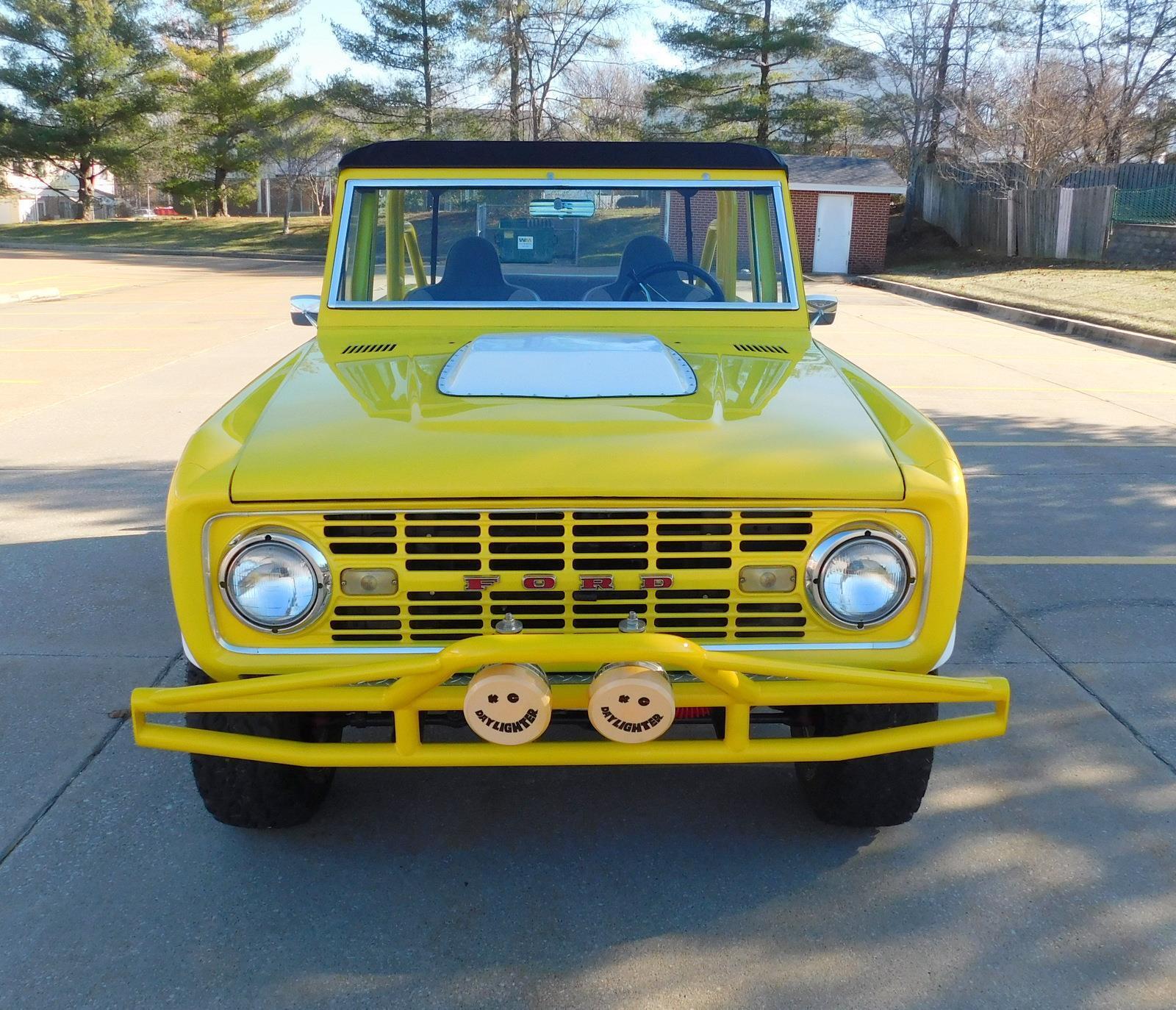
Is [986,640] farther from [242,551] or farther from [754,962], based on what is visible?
[242,551]

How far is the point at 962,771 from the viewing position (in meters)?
3.33

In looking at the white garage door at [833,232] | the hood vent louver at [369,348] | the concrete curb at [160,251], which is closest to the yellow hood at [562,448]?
the hood vent louver at [369,348]

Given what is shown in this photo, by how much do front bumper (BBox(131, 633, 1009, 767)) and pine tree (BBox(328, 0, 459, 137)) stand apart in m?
34.1

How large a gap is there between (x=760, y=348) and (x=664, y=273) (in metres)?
0.62

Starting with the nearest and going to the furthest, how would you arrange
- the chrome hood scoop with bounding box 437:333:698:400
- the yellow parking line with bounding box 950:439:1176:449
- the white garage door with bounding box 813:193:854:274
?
1. the chrome hood scoop with bounding box 437:333:698:400
2. the yellow parking line with bounding box 950:439:1176:449
3. the white garage door with bounding box 813:193:854:274

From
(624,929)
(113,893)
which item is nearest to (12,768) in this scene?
(113,893)

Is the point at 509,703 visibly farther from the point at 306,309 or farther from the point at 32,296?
the point at 32,296

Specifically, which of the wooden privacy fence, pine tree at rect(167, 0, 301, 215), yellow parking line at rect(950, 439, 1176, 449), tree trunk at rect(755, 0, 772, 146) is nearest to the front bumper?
yellow parking line at rect(950, 439, 1176, 449)

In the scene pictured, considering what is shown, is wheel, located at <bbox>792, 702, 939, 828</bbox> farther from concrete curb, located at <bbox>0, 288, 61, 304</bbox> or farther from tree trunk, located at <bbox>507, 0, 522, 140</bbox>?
tree trunk, located at <bbox>507, 0, 522, 140</bbox>

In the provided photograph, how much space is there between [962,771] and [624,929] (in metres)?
1.32

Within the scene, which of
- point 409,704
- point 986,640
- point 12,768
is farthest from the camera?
point 986,640

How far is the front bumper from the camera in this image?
2160 millimetres

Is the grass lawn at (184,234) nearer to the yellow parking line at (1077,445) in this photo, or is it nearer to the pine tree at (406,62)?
the pine tree at (406,62)

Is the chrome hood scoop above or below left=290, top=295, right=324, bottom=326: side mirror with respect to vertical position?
below
